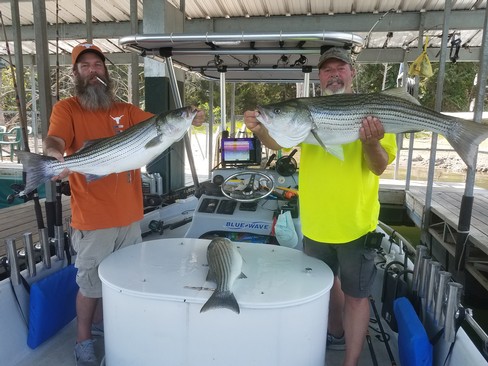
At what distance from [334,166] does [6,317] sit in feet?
8.07

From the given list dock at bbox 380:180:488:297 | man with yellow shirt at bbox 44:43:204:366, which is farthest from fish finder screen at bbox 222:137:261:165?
dock at bbox 380:180:488:297

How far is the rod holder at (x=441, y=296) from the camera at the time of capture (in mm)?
2406

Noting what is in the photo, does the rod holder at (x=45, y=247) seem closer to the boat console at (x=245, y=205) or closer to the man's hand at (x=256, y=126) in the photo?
the boat console at (x=245, y=205)

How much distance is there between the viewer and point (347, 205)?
2.41 meters

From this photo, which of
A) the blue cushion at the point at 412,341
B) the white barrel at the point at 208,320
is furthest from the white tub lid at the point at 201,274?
the blue cushion at the point at 412,341

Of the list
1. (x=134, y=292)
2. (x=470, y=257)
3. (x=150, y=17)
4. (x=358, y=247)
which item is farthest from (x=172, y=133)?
(x=470, y=257)

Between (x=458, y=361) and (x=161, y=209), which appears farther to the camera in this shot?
(x=161, y=209)

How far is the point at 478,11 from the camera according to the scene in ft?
23.6

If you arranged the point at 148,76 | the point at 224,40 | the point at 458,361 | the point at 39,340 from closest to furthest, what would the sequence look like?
1. the point at 458,361
2. the point at 39,340
3. the point at 224,40
4. the point at 148,76

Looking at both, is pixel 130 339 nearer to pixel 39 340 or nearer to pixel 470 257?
pixel 39 340

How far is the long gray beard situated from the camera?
2.71 meters

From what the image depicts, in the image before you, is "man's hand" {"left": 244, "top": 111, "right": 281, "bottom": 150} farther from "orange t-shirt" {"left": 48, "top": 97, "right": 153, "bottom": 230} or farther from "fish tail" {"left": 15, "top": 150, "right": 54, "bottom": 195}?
"fish tail" {"left": 15, "top": 150, "right": 54, "bottom": 195}

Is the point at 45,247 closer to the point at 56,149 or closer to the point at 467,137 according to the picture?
the point at 56,149

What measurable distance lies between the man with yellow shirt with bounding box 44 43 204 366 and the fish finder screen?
204 cm
